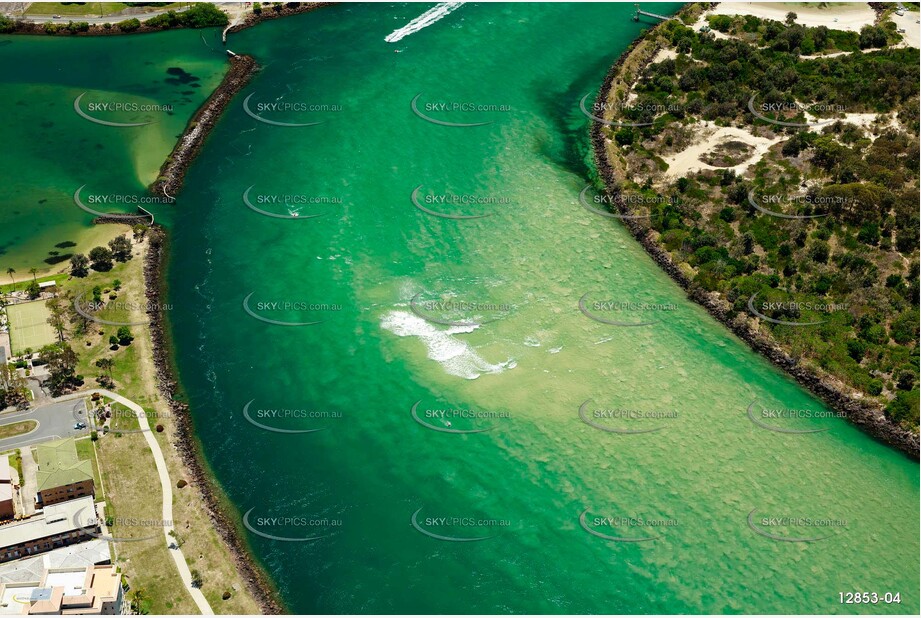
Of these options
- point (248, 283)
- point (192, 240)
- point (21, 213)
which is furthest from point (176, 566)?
point (21, 213)

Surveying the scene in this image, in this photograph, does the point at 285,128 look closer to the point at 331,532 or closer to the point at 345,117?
the point at 345,117

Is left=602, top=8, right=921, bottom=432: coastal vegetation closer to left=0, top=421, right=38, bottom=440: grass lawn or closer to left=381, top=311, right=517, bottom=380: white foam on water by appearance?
left=381, top=311, right=517, bottom=380: white foam on water

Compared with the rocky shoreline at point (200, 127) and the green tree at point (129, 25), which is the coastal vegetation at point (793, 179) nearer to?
the rocky shoreline at point (200, 127)

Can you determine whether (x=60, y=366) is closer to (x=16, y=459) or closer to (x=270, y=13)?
(x=16, y=459)

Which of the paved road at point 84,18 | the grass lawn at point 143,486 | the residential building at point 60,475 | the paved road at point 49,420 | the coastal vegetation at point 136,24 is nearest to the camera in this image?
the grass lawn at point 143,486

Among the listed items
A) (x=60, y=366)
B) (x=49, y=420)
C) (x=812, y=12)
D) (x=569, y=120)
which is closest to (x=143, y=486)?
(x=49, y=420)

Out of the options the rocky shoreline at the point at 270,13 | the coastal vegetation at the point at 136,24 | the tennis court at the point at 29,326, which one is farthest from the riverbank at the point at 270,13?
the tennis court at the point at 29,326
